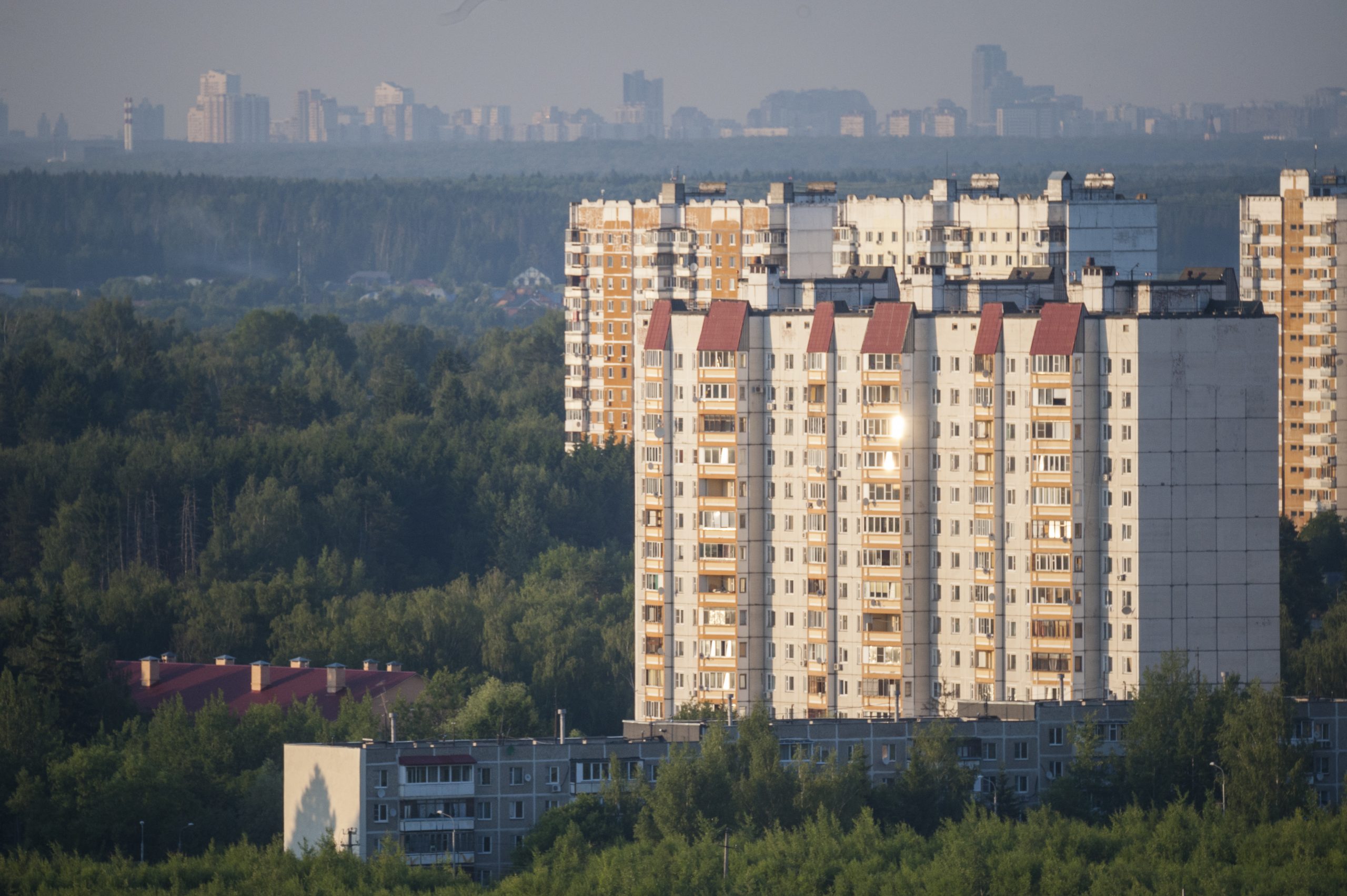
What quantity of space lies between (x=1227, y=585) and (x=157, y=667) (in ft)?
102

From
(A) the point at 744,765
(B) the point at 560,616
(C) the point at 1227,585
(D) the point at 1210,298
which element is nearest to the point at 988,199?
(B) the point at 560,616

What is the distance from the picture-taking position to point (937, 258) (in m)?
100

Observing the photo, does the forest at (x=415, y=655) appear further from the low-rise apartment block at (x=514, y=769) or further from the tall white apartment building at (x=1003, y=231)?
the tall white apartment building at (x=1003, y=231)

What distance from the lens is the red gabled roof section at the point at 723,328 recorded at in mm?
71875

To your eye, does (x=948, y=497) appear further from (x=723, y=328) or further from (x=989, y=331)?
(x=723, y=328)

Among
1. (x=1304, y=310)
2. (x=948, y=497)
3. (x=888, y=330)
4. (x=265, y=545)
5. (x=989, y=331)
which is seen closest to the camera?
(x=989, y=331)

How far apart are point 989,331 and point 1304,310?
154 ft

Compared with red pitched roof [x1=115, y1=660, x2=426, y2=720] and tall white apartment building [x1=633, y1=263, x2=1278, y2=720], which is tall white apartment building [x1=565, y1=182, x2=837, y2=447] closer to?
red pitched roof [x1=115, y1=660, x2=426, y2=720]

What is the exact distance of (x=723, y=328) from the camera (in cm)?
7200

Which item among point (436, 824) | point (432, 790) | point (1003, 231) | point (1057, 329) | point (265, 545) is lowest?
point (436, 824)

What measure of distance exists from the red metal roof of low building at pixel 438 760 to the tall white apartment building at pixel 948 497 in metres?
12.9

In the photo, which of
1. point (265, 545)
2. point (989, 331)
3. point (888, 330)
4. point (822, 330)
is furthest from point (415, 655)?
point (989, 331)

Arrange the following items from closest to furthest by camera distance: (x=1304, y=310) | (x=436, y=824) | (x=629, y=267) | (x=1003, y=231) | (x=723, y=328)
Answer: (x=436, y=824), (x=723, y=328), (x=1003, y=231), (x=1304, y=310), (x=629, y=267)

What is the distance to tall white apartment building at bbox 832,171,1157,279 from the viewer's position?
98938 millimetres
